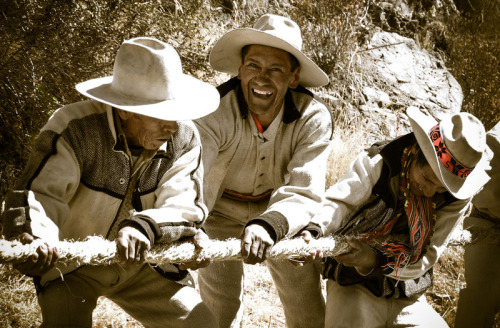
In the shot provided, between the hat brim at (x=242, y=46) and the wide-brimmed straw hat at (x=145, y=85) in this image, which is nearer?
the wide-brimmed straw hat at (x=145, y=85)

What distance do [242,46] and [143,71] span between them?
3.40 feet

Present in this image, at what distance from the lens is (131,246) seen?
6.93ft

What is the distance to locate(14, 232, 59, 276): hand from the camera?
191 cm

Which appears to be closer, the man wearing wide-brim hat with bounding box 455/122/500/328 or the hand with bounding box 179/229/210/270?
the hand with bounding box 179/229/210/270

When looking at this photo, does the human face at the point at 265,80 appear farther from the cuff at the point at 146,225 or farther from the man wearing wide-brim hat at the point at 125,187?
the cuff at the point at 146,225

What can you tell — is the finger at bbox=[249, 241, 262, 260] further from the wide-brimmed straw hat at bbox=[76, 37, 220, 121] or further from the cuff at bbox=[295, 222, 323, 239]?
the wide-brimmed straw hat at bbox=[76, 37, 220, 121]

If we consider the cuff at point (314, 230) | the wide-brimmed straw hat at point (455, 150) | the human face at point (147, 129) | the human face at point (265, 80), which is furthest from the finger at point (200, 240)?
the wide-brimmed straw hat at point (455, 150)

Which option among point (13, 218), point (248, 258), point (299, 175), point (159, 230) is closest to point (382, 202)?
point (299, 175)

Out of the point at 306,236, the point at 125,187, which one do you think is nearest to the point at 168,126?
the point at 125,187

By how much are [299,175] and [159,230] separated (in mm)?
931

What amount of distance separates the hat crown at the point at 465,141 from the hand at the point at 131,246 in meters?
1.49

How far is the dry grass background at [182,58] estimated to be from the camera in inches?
167

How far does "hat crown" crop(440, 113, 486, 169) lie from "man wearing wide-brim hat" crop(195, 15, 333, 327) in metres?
0.63

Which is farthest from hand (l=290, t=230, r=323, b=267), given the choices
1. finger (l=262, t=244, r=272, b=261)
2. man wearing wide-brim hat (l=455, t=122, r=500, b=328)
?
man wearing wide-brim hat (l=455, t=122, r=500, b=328)
